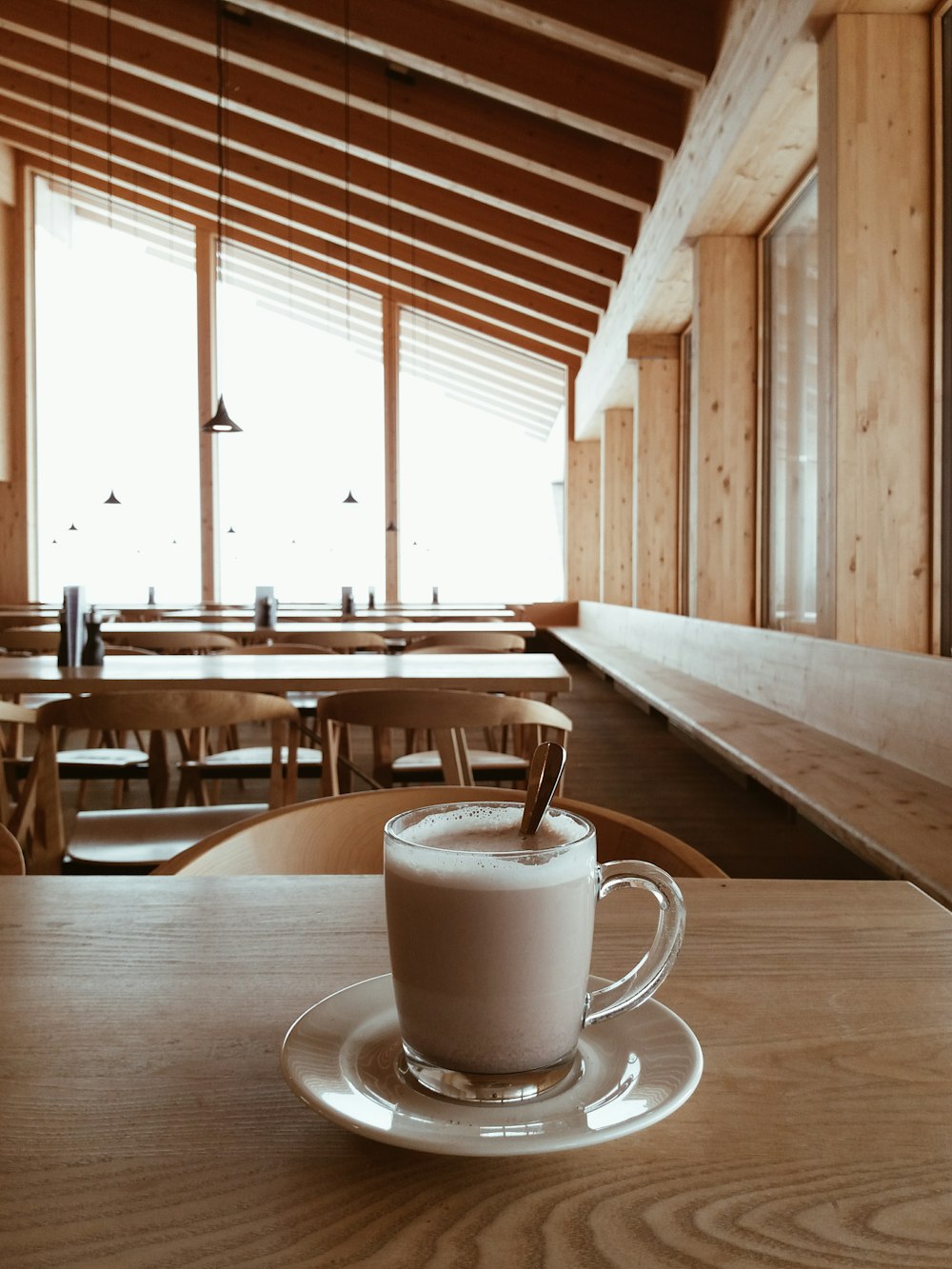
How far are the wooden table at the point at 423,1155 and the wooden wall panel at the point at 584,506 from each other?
10.5 metres

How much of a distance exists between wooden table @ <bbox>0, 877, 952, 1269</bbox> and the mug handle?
0.06 meters

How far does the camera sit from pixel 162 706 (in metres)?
2.12

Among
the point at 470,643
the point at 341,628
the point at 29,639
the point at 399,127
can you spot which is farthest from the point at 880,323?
the point at 399,127

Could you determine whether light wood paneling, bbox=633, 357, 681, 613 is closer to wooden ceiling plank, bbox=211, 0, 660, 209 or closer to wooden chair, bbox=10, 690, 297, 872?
wooden ceiling plank, bbox=211, 0, 660, 209

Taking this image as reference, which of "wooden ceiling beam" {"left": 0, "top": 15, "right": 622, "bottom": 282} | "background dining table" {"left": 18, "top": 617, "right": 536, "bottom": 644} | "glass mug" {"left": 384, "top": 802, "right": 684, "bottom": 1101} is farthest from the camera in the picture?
"wooden ceiling beam" {"left": 0, "top": 15, "right": 622, "bottom": 282}

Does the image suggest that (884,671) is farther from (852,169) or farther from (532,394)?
(532,394)

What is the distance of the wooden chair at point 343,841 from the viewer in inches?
42.4

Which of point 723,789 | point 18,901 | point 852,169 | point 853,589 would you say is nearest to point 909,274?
point 852,169

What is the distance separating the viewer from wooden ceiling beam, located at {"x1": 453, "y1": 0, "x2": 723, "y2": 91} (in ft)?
15.5

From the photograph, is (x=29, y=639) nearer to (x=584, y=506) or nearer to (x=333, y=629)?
(x=333, y=629)

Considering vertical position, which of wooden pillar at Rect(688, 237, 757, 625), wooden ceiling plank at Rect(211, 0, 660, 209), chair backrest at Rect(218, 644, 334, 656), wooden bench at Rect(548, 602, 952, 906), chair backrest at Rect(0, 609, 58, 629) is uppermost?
wooden ceiling plank at Rect(211, 0, 660, 209)

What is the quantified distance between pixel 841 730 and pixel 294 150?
23.3 feet

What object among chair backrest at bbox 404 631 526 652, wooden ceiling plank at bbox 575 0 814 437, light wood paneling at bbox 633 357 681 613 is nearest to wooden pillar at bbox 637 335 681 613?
light wood paneling at bbox 633 357 681 613

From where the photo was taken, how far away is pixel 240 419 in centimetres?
1204
